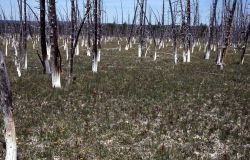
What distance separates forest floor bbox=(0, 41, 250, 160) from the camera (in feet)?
40.0

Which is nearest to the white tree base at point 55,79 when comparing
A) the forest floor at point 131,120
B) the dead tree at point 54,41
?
the dead tree at point 54,41

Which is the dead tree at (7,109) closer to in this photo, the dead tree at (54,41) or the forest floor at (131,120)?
the forest floor at (131,120)

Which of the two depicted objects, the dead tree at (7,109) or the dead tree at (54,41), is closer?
the dead tree at (7,109)

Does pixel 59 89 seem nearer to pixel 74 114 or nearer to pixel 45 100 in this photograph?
pixel 45 100

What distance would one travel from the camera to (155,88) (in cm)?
2355

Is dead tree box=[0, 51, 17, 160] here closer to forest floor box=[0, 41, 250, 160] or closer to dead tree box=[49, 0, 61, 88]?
forest floor box=[0, 41, 250, 160]

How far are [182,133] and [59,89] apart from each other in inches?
411

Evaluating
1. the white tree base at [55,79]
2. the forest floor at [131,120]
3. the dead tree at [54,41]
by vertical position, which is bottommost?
the forest floor at [131,120]

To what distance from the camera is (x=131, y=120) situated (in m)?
15.9

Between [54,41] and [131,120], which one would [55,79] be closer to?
[54,41]

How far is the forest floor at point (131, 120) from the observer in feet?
40.0

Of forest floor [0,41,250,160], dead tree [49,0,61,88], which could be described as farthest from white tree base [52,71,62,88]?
forest floor [0,41,250,160]

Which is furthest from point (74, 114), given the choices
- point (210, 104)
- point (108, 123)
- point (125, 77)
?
point (125, 77)

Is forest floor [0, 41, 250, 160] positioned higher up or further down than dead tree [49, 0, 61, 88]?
further down
